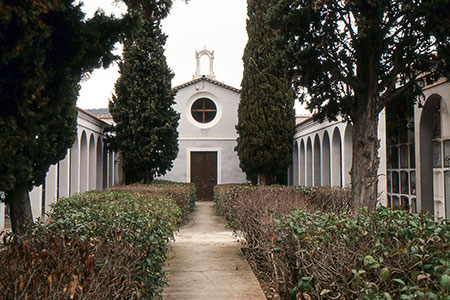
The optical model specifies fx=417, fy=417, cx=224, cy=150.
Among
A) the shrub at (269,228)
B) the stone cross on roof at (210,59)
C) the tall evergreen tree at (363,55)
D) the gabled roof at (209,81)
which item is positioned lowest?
the shrub at (269,228)

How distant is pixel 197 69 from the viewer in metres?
22.4

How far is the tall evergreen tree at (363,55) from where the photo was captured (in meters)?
6.24

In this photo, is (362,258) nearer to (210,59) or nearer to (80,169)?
(80,169)

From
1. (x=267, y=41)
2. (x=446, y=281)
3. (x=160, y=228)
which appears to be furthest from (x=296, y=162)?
(x=446, y=281)

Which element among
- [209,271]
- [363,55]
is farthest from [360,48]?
[209,271]

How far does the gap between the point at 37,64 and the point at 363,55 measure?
5.05m

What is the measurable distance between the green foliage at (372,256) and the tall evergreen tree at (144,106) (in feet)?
38.8

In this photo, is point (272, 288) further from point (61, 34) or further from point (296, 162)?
point (296, 162)

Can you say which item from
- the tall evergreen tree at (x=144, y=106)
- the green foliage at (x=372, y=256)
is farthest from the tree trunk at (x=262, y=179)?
the green foliage at (x=372, y=256)

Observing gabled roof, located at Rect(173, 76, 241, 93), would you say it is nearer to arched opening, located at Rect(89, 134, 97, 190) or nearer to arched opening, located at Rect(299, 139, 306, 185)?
arched opening, located at Rect(299, 139, 306, 185)

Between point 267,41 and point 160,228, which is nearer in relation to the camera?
point 160,228

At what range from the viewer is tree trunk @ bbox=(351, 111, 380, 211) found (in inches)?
257

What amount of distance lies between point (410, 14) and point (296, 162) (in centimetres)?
1363

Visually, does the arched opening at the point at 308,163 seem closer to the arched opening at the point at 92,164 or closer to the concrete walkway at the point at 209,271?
the concrete walkway at the point at 209,271
